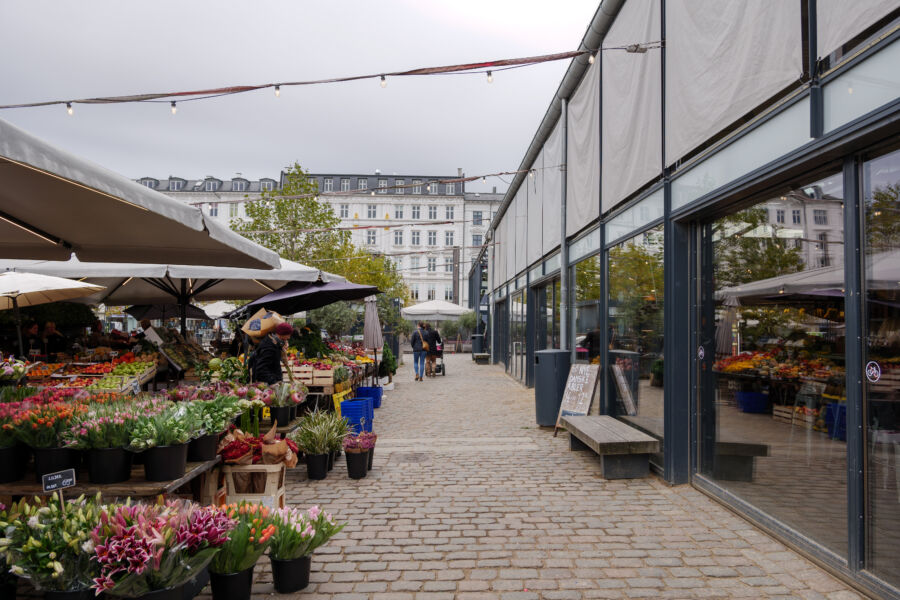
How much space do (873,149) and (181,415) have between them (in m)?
4.34

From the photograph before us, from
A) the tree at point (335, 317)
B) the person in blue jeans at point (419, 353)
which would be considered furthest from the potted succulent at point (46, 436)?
the tree at point (335, 317)

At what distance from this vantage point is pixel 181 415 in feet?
12.1

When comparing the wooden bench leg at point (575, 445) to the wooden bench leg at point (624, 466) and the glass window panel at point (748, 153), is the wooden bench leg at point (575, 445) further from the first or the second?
the glass window panel at point (748, 153)

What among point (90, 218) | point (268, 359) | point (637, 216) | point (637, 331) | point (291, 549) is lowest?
point (291, 549)

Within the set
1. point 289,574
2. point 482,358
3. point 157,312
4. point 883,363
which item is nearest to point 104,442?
point 289,574

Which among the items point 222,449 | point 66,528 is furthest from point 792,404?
point 66,528

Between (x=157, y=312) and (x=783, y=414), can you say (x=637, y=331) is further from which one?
(x=157, y=312)

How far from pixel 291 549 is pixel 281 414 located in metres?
2.35

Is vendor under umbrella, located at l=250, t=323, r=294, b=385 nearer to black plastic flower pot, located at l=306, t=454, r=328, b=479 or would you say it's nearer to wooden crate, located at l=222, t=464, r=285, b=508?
black plastic flower pot, located at l=306, t=454, r=328, b=479

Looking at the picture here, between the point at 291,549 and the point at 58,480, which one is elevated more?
the point at 58,480

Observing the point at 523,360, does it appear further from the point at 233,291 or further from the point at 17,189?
the point at 17,189

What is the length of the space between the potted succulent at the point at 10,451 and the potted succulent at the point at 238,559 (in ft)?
4.13

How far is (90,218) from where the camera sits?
3844 mm

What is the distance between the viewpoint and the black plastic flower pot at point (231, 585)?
3146mm
